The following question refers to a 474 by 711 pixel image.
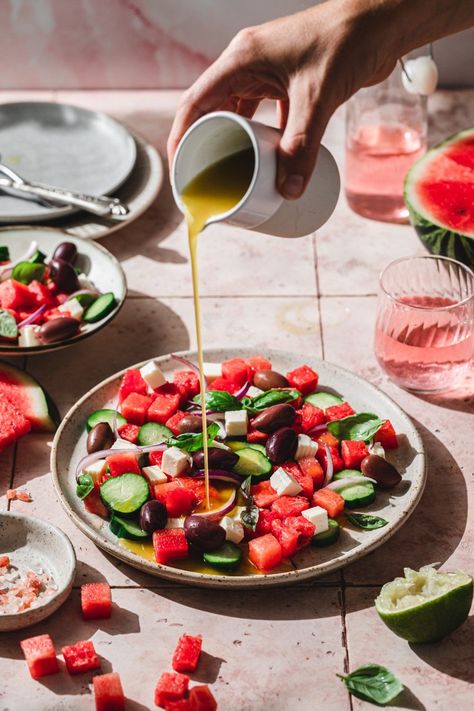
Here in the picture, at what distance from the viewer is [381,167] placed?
2912mm

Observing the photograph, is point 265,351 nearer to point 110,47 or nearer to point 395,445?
point 395,445

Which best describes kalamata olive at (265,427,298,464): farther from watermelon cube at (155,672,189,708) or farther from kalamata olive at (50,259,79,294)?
kalamata olive at (50,259,79,294)

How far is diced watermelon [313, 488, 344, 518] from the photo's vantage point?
200 centimetres

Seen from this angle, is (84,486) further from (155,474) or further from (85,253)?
(85,253)

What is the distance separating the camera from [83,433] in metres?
2.23

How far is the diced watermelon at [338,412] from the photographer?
2.22 metres

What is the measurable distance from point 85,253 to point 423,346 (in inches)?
35.6

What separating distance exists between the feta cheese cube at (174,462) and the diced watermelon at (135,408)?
0.55 ft

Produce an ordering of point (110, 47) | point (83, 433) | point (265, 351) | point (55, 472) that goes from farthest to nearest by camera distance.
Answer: point (110, 47), point (265, 351), point (83, 433), point (55, 472)

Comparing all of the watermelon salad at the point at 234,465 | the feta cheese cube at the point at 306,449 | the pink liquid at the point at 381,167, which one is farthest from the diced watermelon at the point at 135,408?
the pink liquid at the point at 381,167

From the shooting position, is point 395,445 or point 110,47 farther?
point 110,47

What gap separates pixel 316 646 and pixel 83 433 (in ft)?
2.28

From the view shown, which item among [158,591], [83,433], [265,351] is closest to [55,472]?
[83,433]

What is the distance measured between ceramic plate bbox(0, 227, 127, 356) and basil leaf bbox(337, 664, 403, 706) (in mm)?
1053
